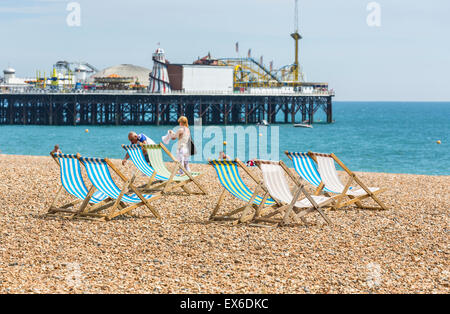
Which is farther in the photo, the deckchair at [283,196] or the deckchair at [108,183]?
the deckchair at [108,183]

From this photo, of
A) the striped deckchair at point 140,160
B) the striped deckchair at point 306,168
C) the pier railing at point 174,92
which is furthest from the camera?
the pier railing at point 174,92

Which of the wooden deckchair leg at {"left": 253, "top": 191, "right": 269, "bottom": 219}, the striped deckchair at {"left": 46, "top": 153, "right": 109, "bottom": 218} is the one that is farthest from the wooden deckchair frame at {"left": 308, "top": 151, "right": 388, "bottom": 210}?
the striped deckchair at {"left": 46, "top": 153, "right": 109, "bottom": 218}

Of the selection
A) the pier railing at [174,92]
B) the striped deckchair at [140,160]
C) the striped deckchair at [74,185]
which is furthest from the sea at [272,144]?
the striped deckchair at [74,185]

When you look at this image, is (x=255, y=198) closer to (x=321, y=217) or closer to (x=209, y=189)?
(x=321, y=217)

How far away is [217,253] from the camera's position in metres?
5.53

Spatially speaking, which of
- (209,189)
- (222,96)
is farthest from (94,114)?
(209,189)

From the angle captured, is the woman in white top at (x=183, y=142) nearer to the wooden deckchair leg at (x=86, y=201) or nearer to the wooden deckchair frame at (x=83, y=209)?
the wooden deckchair frame at (x=83, y=209)

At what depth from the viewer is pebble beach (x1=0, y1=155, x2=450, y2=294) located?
4.61 metres

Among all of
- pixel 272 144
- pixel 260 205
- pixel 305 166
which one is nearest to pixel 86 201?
pixel 260 205

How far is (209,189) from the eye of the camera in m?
9.66

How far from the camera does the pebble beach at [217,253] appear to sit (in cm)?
461
